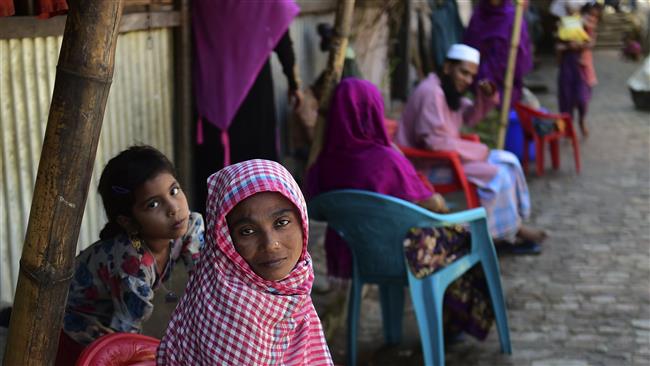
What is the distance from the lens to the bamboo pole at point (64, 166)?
193cm

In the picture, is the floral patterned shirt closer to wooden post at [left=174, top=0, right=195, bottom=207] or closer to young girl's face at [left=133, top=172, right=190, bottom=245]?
young girl's face at [left=133, top=172, right=190, bottom=245]

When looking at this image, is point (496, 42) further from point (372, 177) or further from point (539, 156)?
point (372, 177)

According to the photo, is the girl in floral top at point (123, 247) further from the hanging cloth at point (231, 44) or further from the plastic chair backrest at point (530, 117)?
the plastic chair backrest at point (530, 117)

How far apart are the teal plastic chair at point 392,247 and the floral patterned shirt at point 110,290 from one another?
130 centimetres

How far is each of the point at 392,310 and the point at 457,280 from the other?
16.2 inches

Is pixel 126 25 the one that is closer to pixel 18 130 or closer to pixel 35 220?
pixel 18 130

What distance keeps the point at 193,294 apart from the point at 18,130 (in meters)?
1.71

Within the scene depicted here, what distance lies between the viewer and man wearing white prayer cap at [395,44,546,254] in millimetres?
5473

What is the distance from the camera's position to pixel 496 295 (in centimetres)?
428

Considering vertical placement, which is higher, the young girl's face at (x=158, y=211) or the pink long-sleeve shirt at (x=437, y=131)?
the young girl's face at (x=158, y=211)

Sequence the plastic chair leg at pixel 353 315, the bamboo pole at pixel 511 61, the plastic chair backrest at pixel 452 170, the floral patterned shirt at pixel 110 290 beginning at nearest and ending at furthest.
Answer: the floral patterned shirt at pixel 110 290
the plastic chair leg at pixel 353 315
the plastic chair backrest at pixel 452 170
the bamboo pole at pixel 511 61

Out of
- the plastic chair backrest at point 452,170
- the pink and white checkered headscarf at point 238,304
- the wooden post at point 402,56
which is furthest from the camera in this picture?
the wooden post at point 402,56

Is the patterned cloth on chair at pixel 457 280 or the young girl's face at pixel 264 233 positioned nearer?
the young girl's face at pixel 264 233

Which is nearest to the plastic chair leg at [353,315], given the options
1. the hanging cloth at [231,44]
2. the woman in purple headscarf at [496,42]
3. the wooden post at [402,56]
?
the hanging cloth at [231,44]
